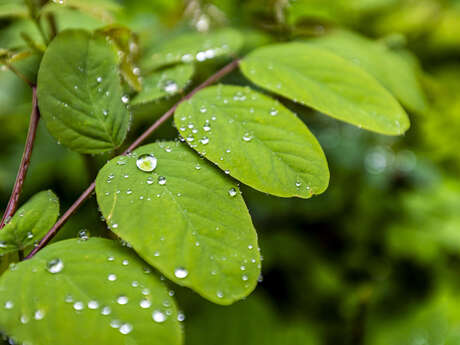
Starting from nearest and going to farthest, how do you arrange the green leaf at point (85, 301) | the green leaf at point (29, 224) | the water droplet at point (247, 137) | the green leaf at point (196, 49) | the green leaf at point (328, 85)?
1. the green leaf at point (85, 301)
2. the green leaf at point (29, 224)
3. the water droplet at point (247, 137)
4. the green leaf at point (328, 85)
5. the green leaf at point (196, 49)

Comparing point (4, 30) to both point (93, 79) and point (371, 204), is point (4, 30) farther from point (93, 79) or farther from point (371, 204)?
point (371, 204)

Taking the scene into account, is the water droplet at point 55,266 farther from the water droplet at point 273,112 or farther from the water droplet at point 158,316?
the water droplet at point 273,112

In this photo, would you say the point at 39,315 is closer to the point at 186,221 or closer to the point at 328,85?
the point at 186,221

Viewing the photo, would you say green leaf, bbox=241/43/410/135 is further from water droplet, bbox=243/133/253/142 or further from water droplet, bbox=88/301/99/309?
water droplet, bbox=88/301/99/309

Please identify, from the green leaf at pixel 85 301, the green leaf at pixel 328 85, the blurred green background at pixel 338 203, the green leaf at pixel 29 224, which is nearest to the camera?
the green leaf at pixel 85 301

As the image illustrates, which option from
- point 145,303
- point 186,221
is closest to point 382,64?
point 186,221

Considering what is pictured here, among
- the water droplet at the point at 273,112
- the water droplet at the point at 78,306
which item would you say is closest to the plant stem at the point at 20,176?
the water droplet at the point at 78,306
